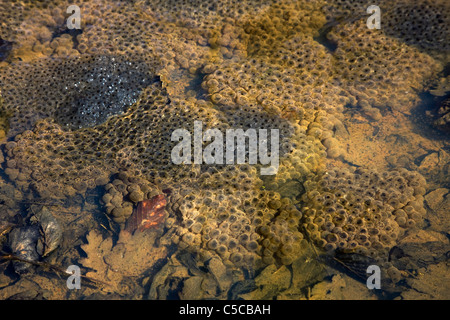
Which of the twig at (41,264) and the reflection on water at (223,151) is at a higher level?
the reflection on water at (223,151)

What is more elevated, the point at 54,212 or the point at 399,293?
the point at 54,212

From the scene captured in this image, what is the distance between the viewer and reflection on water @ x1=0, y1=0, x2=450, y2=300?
79.0 inches

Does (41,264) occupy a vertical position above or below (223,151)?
below

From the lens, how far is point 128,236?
2.14 metres

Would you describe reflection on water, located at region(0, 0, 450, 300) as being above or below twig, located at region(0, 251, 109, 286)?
above

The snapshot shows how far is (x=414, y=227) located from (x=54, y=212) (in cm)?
236

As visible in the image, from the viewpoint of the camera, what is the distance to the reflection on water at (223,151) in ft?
6.59

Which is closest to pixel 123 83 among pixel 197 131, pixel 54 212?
pixel 197 131

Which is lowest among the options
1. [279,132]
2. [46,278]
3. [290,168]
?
[46,278]

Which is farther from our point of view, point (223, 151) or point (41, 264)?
point (223, 151)

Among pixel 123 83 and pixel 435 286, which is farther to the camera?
pixel 123 83

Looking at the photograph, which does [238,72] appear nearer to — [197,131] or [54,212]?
[197,131]

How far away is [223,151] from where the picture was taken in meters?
2.33

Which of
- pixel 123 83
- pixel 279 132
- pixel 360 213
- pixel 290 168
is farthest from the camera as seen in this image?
pixel 123 83
